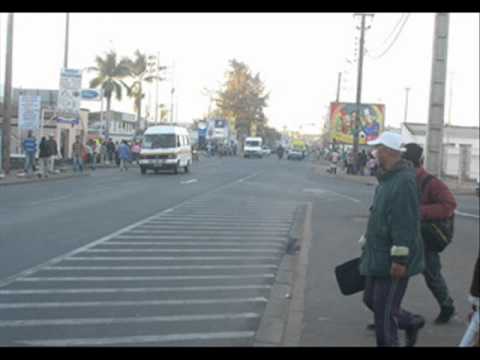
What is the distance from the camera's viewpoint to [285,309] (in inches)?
312

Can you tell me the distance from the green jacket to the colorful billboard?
58282mm

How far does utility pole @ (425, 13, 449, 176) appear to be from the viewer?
15.8 metres

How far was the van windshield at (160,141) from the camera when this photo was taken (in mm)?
37125

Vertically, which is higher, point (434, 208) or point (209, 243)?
point (434, 208)

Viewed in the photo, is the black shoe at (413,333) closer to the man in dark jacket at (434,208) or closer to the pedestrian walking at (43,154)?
the man in dark jacket at (434,208)

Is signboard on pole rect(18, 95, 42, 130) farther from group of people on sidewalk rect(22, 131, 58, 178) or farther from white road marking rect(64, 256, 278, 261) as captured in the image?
white road marking rect(64, 256, 278, 261)

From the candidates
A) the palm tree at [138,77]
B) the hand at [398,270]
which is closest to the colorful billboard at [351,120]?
the palm tree at [138,77]

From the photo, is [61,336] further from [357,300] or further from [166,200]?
[166,200]

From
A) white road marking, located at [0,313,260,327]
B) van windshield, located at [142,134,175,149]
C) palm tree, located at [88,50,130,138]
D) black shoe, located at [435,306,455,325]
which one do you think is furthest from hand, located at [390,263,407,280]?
palm tree, located at [88,50,130,138]

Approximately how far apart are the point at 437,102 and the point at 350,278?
10.7 metres

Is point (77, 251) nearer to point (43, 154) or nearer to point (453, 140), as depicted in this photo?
point (43, 154)

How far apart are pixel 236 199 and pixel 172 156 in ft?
46.2

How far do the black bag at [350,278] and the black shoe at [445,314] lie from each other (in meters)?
1.29

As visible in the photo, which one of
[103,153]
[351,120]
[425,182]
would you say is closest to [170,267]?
[425,182]
